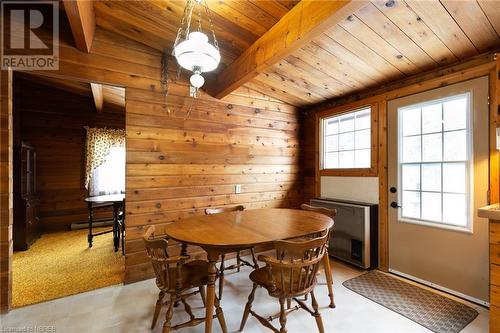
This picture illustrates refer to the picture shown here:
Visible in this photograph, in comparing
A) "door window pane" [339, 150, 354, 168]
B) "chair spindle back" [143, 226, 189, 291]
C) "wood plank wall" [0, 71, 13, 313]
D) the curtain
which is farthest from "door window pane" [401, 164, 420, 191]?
the curtain

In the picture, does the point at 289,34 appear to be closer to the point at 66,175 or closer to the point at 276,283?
the point at 276,283

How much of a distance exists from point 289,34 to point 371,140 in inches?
74.6

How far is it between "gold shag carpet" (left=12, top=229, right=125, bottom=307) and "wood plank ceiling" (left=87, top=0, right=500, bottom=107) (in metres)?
2.79

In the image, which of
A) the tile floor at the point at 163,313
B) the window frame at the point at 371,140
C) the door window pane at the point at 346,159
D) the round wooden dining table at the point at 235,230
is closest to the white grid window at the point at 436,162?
the window frame at the point at 371,140

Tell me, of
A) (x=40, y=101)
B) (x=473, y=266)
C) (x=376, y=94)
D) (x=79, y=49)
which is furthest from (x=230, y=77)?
(x=40, y=101)

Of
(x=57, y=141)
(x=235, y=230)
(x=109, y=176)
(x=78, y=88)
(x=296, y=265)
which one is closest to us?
(x=296, y=265)

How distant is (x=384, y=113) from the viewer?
2920 mm

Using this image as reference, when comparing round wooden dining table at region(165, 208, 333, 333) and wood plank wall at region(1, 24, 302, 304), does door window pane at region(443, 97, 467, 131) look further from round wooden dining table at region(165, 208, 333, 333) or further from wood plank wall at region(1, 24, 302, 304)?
wood plank wall at region(1, 24, 302, 304)

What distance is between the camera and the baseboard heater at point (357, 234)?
2.87 meters

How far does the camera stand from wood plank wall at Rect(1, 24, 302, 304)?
2566 millimetres

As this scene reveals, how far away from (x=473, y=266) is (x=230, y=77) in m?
3.11

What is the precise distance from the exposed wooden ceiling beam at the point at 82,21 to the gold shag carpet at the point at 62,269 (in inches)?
98.4

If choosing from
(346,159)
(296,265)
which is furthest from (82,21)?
(346,159)

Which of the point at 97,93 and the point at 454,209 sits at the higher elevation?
the point at 97,93
